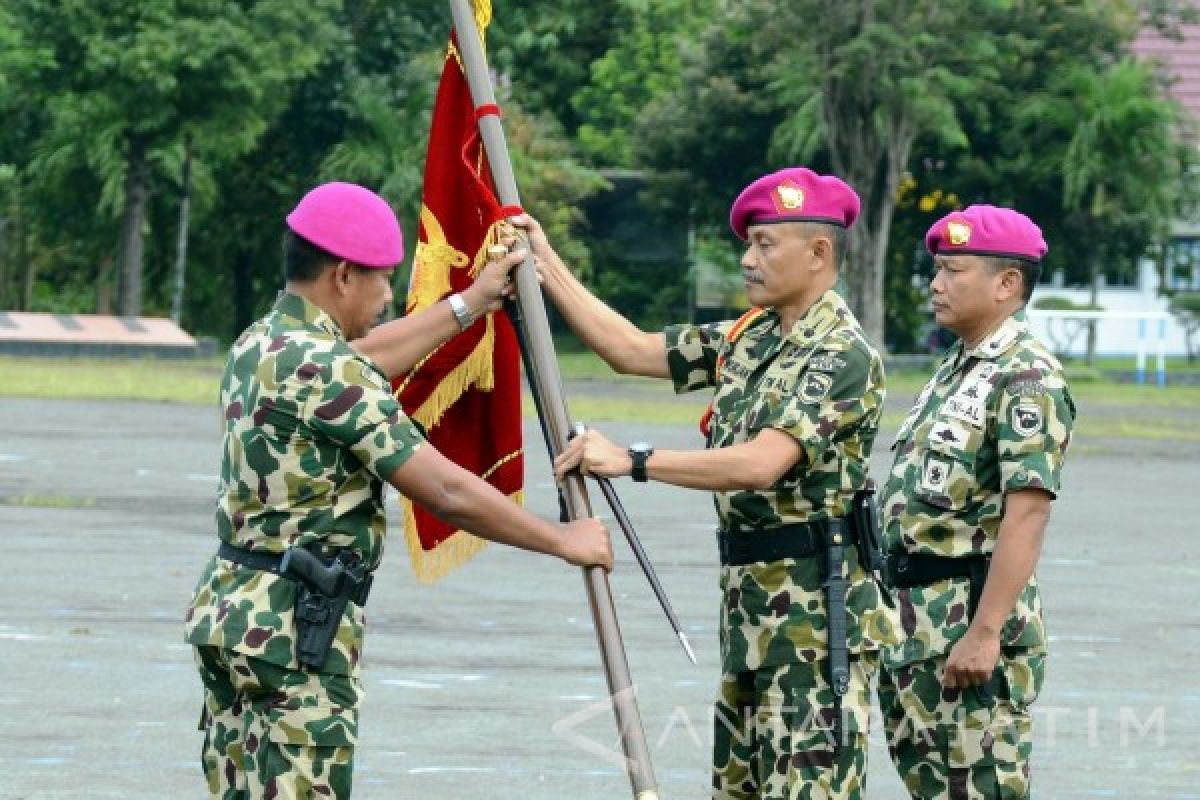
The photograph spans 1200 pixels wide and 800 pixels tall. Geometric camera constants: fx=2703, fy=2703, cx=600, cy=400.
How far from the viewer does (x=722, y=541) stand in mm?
6531

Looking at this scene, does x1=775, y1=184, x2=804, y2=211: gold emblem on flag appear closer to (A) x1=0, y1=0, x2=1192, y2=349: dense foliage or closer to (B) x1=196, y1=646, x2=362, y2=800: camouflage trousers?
(B) x1=196, y1=646, x2=362, y2=800: camouflage trousers

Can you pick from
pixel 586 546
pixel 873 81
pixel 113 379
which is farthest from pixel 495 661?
pixel 873 81

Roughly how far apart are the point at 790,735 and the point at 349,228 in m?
1.58

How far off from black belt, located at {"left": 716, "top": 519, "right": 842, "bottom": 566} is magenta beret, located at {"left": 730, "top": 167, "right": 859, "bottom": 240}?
2.38ft

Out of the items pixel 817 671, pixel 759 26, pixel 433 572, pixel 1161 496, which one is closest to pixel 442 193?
pixel 433 572

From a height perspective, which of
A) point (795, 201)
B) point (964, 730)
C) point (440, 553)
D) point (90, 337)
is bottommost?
point (90, 337)

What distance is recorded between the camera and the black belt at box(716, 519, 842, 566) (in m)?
6.36

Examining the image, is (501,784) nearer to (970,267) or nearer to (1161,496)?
(970,267)

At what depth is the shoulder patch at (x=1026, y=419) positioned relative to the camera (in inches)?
256

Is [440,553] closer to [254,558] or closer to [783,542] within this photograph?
[783,542]

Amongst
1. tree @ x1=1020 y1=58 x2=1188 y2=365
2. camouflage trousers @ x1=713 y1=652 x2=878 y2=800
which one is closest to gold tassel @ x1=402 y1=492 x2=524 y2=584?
camouflage trousers @ x1=713 y1=652 x2=878 y2=800

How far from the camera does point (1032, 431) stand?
21.4ft

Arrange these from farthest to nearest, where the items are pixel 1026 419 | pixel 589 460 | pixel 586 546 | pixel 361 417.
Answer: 1. pixel 1026 419
2. pixel 589 460
3. pixel 586 546
4. pixel 361 417

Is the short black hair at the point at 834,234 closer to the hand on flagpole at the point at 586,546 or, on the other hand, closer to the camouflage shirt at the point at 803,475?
the camouflage shirt at the point at 803,475
